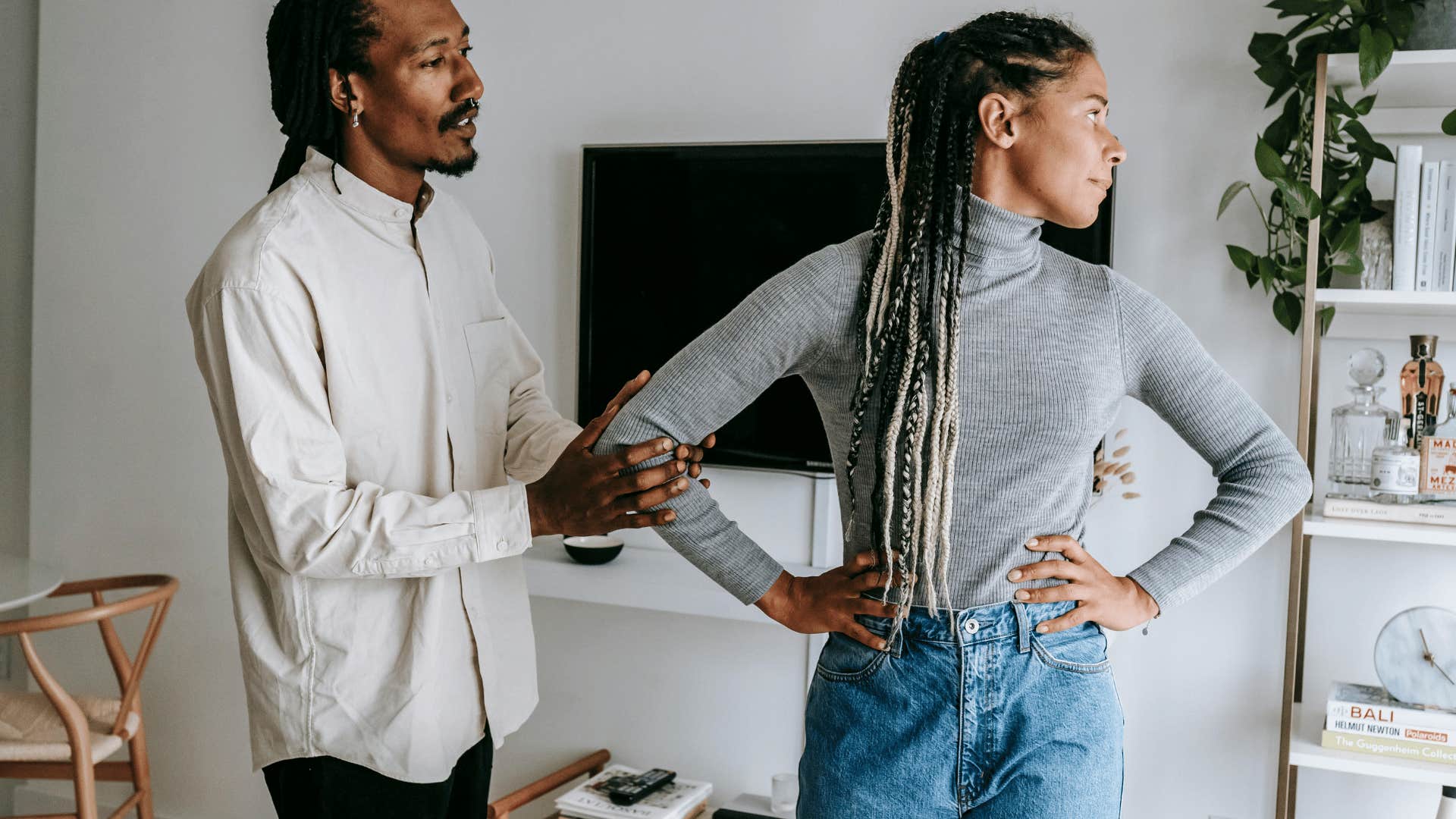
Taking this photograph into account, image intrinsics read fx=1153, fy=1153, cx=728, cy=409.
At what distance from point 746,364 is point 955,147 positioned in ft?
0.98

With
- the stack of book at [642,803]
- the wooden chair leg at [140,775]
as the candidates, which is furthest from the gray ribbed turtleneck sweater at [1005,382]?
the wooden chair leg at [140,775]

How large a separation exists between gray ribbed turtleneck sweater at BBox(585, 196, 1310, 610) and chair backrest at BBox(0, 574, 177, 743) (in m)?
1.43

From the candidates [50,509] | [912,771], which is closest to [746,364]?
[912,771]

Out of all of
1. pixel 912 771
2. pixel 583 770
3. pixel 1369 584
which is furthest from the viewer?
pixel 583 770

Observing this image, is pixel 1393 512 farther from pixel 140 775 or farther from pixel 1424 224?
pixel 140 775

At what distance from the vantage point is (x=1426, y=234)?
6.24ft

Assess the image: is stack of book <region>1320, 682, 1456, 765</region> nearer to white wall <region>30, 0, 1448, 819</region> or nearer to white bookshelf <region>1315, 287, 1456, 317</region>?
white wall <region>30, 0, 1448, 819</region>

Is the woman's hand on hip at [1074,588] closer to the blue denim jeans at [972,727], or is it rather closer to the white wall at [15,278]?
the blue denim jeans at [972,727]

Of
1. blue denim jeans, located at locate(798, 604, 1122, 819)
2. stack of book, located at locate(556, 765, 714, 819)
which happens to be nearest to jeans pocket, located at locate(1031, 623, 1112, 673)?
blue denim jeans, located at locate(798, 604, 1122, 819)

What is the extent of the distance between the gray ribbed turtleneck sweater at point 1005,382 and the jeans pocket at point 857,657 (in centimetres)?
8

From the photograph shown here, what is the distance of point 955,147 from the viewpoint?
1148 millimetres

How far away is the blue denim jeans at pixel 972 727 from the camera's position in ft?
3.59

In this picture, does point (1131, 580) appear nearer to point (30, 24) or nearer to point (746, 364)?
point (746, 364)

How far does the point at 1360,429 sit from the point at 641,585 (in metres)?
1.33
